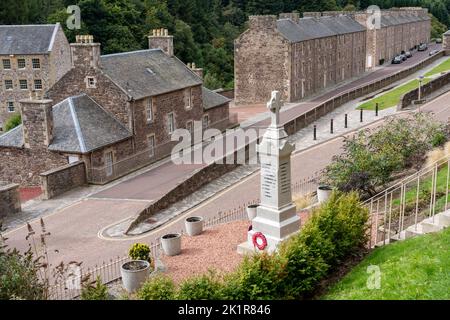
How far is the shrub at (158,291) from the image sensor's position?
37.5ft

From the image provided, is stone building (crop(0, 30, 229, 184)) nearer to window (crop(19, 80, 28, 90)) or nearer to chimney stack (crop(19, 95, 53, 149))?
chimney stack (crop(19, 95, 53, 149))

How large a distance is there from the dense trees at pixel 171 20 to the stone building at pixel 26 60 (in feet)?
25.6

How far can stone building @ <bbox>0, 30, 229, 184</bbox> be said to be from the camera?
31031mm

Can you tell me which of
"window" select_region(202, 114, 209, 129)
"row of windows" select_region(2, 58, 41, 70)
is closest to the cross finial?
"window" select_region(202, 114, 209, 129)

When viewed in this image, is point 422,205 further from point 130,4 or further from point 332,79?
→ point 130,4

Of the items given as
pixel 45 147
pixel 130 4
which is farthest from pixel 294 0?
pixel 45 147

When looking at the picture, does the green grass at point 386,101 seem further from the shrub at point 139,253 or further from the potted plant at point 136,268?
the potted plant at point 136,268

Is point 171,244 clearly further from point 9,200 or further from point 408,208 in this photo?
point 9,200

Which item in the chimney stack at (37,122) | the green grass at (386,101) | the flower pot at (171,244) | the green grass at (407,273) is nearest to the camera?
the green grass at (407,273)

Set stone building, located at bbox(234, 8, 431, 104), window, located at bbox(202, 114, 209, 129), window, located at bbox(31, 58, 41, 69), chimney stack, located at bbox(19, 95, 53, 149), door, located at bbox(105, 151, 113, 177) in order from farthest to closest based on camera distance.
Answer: window, located at bbox(31, 58, 41, 69) < stone building, located at bbox(234, 8, 431, 104) < window, located at bbox(202, 114, 209, 129) < door, located at bbox(105, 151, 113, 177) < chimney stack, located at bbox(19, 95, 53, 149)

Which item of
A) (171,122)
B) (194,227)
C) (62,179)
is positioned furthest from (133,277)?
(171,122)

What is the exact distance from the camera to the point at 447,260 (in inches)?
450

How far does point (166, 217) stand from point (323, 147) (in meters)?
13.8

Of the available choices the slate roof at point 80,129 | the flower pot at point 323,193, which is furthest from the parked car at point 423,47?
the flower pot at point 323,193
